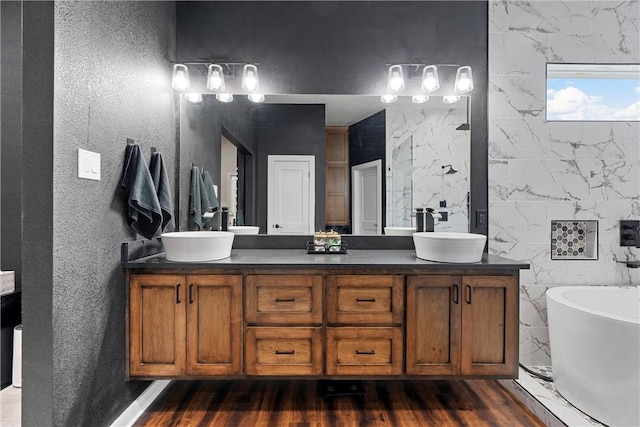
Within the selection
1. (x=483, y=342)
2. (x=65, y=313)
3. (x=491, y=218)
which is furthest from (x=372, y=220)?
(x=65, y=313)

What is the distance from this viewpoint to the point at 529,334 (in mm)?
2422

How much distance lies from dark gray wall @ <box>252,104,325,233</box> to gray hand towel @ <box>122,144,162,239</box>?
0.76m

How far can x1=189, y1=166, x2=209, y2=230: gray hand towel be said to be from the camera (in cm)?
244

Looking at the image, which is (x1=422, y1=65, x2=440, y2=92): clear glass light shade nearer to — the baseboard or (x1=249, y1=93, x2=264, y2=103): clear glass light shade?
(x1=249, y1=93, x2=264, y2=103): clear glass light shade

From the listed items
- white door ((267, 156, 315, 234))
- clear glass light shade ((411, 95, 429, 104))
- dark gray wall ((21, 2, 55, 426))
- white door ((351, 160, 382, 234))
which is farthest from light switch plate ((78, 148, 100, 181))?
clear glass light shade ((411, 95, 429, 104))

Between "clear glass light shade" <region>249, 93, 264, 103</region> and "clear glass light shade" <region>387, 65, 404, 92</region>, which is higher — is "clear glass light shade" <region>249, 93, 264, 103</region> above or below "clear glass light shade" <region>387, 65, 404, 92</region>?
below

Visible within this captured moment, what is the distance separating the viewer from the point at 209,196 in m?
2.47

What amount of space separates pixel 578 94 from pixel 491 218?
1.17 m

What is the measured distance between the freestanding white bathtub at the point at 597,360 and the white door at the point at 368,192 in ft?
3.99

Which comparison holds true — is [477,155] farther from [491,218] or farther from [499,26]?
[499,26]

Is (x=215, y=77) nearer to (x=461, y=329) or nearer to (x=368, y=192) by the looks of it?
(x=368, y=192)

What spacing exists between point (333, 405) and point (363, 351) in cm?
43

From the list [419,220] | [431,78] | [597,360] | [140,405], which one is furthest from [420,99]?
[140,405]

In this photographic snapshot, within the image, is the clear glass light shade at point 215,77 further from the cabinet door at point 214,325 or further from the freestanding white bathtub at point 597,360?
the freestanding white bathtub at point 597,360
